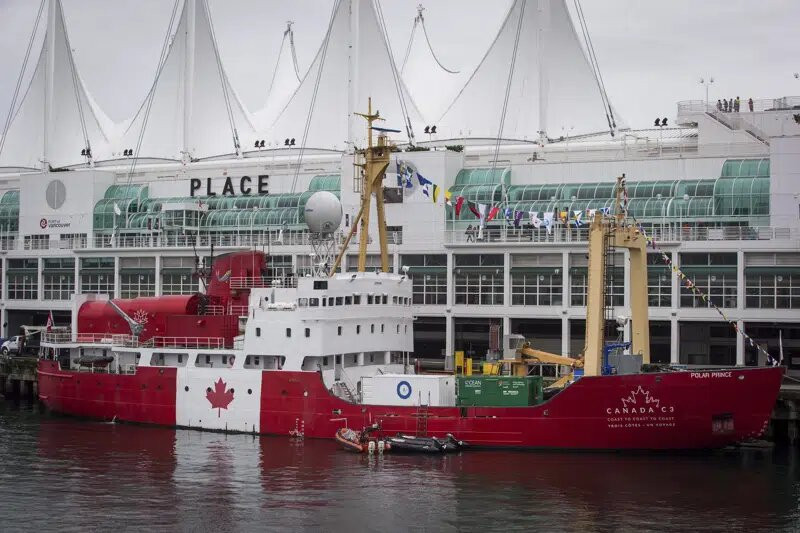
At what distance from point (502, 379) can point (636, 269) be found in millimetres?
6960

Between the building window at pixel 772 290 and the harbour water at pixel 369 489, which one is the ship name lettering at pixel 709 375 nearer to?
the harbour water at pixel 369 489

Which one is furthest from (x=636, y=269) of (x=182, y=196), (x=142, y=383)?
(x=182, y=196)

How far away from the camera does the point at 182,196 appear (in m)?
73.9

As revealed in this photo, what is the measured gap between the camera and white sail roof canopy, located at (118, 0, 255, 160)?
3337 inches

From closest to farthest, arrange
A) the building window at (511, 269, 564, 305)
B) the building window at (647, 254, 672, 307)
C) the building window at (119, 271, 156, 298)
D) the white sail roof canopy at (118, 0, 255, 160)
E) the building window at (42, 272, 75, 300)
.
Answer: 1. the building window at (647, 254, 672, 307)
2. the building window at (511, 269, 564, 305)
3. the building window at (119, 271, 156, 298)
4. the building window at (42, 272, 75, 300)
5. the white sail roof canopy at (118, 0, 255, 160)

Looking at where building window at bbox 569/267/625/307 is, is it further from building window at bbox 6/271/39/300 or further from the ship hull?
building window at bbox 6/271/39/300

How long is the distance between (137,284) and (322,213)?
876 inches

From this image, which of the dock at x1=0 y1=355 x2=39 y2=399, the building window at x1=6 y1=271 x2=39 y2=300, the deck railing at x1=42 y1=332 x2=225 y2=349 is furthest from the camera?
the building window at x1=6 y1=271 x2=39 y2=300

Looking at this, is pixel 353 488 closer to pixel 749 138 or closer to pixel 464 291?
pixel 464 291

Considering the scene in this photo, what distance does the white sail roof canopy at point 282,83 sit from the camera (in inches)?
3647

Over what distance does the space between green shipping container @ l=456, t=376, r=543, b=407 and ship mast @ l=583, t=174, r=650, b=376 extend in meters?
2.06

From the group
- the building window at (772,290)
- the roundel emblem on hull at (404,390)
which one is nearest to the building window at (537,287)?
the building window at (772,290)

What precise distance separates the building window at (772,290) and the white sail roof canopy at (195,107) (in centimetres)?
4137

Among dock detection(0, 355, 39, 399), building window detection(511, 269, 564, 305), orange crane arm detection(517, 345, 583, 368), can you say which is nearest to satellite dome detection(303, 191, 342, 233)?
orange crane arm detection(517, 345, 583, 368)
